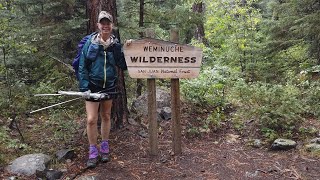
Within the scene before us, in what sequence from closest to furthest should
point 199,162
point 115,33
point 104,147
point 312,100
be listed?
point 104,147
point 199,162
point 115,33
point 312,100

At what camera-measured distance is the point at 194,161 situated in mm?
5449

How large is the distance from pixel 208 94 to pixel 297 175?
359 centimetres

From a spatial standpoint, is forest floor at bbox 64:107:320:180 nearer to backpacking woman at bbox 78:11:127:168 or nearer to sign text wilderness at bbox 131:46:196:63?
backpacking woman at bbox 78:11:127:168

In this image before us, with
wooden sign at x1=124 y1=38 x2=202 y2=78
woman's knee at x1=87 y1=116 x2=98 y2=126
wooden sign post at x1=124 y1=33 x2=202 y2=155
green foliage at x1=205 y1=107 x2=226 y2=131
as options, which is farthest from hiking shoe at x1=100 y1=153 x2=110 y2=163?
green foliage at x1=205 y1=107 x2=226 y2=131

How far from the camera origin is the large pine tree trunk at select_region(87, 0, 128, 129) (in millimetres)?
5855

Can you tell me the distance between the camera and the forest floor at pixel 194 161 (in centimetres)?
489

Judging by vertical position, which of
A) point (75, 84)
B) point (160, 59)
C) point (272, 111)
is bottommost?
point (272, 111)

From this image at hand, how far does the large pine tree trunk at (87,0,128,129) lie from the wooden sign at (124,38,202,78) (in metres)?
0.87

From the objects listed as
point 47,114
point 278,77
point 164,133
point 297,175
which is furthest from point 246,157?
point 278,77

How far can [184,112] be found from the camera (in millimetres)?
7461

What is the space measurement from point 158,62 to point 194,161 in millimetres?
1716

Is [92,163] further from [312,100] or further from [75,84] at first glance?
[312,100]

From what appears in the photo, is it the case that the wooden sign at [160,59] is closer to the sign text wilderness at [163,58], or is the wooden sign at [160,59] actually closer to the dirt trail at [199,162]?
the sign text wilderness at [163,58]

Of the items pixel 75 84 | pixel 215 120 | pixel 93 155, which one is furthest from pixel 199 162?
pixel 75 84
